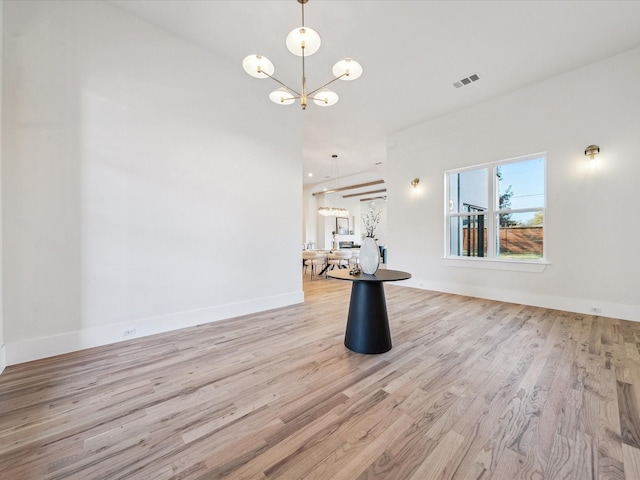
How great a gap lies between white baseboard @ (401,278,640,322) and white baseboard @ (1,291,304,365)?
3.65 metres

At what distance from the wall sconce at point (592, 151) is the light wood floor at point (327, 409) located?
2369 millimetres

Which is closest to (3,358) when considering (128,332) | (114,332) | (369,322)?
(114,332)

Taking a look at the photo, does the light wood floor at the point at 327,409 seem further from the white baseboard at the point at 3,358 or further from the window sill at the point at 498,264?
the window sill at the point at 498,264

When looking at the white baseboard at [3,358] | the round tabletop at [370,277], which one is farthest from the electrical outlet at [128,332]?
the round tabletop at [370,277]

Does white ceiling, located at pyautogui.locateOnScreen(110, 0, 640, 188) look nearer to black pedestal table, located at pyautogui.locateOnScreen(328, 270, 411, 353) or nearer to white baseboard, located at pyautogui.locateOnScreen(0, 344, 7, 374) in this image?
black pedestal table, located at pyautogui.locateOnScreen(328, 270, 411, 353)

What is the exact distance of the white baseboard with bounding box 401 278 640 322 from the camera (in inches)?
130

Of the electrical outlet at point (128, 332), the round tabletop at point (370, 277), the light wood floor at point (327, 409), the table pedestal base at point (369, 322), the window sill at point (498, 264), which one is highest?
the round tabletop at point (370, 277)

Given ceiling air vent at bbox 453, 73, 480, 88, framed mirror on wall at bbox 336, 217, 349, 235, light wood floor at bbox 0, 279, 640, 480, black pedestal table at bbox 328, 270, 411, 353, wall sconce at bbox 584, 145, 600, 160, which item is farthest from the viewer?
framed mirror on wall at bbox 336, 217, 349, 235

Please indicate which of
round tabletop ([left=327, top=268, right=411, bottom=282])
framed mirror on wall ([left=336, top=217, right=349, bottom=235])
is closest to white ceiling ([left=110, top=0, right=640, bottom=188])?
round tabletop ([left=327, top=268, right=411, bottom=282])

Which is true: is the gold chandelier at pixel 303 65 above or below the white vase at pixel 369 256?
above

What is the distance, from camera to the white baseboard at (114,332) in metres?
2.21

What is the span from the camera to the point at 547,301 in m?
3.88

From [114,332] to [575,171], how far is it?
6.25 meters

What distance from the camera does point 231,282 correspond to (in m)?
3.49
